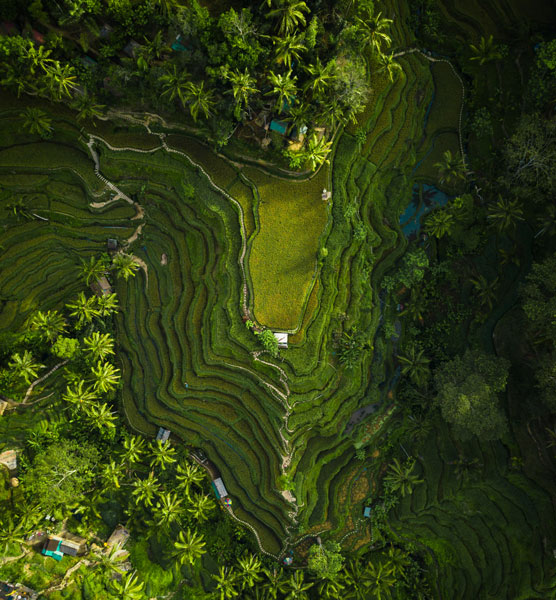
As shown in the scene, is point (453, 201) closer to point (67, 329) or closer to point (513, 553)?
point (513, 553)

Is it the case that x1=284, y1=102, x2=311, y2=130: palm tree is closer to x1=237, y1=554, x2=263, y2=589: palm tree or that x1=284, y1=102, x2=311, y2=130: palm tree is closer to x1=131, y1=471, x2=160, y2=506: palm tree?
x1=131, y1=471, x2=160, y2=506: palm tree

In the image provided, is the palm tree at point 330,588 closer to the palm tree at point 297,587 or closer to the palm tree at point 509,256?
the palm tree at point 297,587

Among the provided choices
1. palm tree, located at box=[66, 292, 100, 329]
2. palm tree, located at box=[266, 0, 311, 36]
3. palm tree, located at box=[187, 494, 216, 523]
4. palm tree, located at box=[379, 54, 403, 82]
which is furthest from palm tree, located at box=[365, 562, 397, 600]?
palm tree, located at box=[266, 0, 311, 36]

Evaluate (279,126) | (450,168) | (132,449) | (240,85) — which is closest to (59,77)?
(240,85)

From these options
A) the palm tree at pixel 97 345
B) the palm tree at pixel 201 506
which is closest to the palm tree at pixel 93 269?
the palm tree at pixel 97 345

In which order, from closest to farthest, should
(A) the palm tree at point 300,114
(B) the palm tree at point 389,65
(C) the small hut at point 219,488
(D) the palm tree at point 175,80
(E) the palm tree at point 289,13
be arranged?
(E) the palm tree at point 289,13, (D) the palm tree at point 175,80, (A) the palm tree at point 300,114, (B) the palm tree at point 389,65, (C) the small hut at point 219,488

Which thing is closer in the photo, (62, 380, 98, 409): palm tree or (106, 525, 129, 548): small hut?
(62, 380, 98, 409): palm tree
